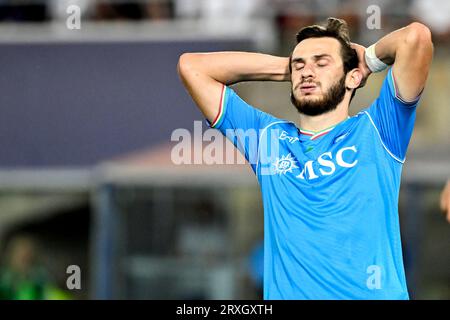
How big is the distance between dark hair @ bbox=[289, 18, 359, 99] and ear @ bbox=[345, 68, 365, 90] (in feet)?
0.07

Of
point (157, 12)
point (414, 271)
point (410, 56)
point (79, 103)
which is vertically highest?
point (157, 12)

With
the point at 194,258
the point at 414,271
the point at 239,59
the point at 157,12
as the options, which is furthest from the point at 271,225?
the point at 157,12

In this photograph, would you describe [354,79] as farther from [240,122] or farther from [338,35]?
[240,122]

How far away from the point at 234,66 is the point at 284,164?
624 mm

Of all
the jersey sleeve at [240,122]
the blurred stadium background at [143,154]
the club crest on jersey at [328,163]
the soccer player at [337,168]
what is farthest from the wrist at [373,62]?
the blurred stadium background at [143,154]

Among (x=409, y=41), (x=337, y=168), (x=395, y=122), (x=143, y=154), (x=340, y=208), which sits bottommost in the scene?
(x=340, y=208)

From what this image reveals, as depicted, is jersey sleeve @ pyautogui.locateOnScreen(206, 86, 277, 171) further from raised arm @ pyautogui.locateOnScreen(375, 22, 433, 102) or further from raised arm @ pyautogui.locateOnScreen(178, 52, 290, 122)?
raised arm @ pyautogui.locateOnScreen(375, 22, 433, 102)

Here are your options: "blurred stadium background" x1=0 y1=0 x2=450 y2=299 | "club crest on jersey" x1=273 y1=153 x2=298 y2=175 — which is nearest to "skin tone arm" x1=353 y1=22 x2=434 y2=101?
"club crest on jersey" x1=273 y1=153 x2=298 y2=175

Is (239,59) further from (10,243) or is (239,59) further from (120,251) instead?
(10,243)

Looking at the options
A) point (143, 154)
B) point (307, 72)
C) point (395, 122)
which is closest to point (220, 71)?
point (307, 72)

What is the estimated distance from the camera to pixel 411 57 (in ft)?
15.3

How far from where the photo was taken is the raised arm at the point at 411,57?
4.63m

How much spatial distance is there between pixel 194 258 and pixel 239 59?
6.60m

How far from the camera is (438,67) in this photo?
11.9m
